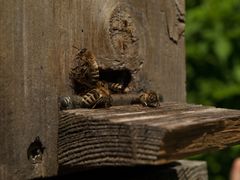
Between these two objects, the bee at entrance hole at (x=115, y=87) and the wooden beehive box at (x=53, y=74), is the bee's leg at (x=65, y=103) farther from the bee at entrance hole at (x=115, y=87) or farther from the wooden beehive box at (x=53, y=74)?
the bee at entrance hole at (x=115, y=87)

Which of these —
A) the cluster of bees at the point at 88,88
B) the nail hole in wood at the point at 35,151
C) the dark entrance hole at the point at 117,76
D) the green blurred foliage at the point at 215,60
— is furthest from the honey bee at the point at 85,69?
the green blurred foliage at the point at 215,60

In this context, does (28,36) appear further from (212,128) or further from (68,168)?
(212,128)

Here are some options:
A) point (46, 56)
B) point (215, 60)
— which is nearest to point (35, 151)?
point (46, 56)

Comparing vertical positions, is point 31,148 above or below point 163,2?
below

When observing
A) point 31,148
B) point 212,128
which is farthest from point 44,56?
point 212,128

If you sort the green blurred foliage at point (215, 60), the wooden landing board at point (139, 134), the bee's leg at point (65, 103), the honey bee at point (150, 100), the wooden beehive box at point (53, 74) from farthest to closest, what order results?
1. the green blurred foliage at point (215, 60)
2. the honey bee at point (150, 100)
3. the bee's leg at point (65, 103)
4. the wooden beehive box at point (53, 74)
5. the wooden landing board at point (139, 134)

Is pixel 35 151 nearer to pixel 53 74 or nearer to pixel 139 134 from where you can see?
pixel 53 74

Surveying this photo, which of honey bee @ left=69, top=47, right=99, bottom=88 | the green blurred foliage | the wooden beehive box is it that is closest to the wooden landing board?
the wooden beehive box
